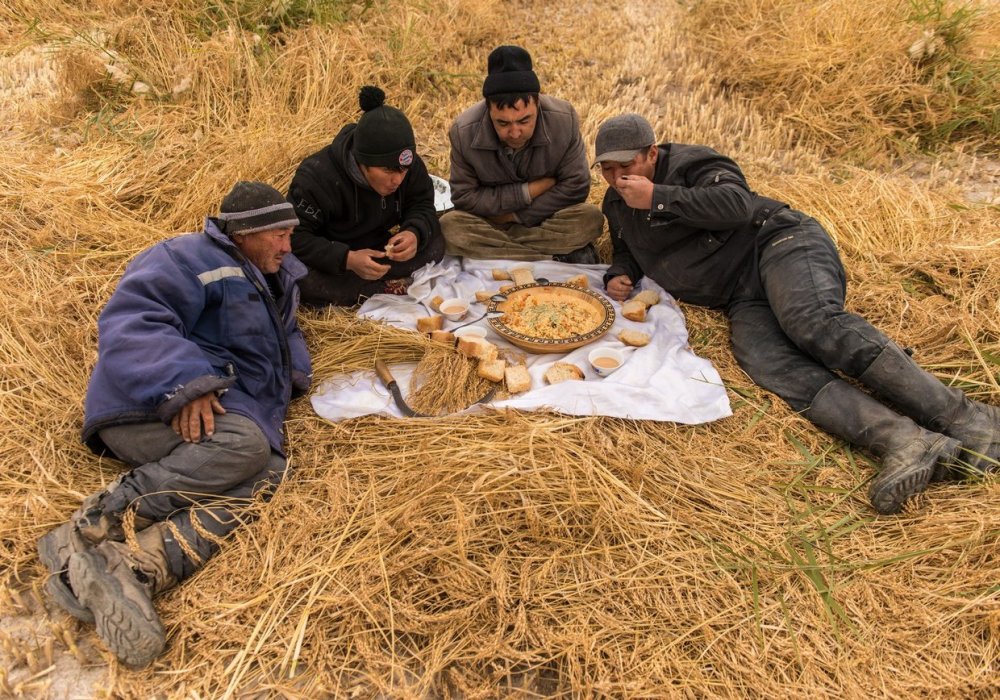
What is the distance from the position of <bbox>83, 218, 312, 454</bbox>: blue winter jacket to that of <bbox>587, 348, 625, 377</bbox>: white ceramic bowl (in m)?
1.44

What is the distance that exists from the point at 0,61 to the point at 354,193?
433 centimetres

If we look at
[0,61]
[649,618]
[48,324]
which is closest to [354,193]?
[48,324]

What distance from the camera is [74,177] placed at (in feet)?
12.7

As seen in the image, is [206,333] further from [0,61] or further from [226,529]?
[0,61]

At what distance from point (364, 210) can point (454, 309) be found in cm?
79

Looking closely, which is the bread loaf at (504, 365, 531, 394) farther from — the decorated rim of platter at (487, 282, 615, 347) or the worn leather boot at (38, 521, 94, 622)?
the worn leather boot at (38, 521, 94, 622)

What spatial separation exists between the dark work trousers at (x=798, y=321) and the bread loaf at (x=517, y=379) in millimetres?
1115

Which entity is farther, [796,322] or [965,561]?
[796,322]

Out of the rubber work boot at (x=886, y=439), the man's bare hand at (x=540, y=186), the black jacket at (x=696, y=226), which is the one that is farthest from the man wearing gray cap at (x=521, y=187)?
the rubber work boot at (x=886, y=439)

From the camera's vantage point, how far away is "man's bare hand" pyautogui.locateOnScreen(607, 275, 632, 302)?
354 cm

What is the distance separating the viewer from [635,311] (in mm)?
3316

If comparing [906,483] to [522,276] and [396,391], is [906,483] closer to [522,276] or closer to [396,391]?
[396,391]

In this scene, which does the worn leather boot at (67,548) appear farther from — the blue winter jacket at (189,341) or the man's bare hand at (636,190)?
the man's bare hand at (636,190)

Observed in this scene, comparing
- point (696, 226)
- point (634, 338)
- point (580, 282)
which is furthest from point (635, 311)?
point (696, 226)
